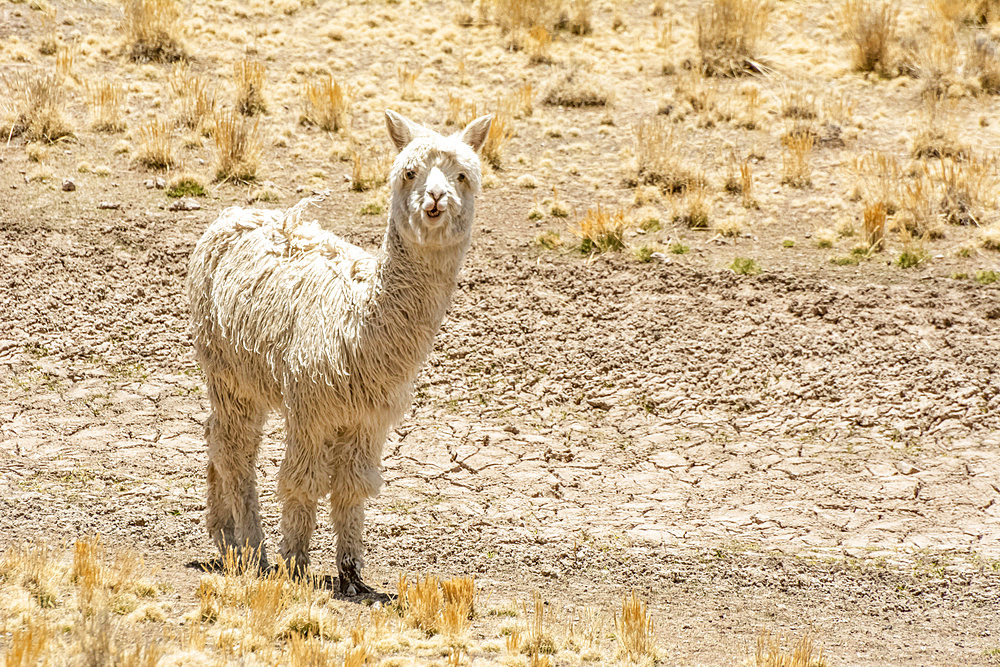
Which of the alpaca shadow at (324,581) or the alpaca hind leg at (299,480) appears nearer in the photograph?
the alpaca hind leg at (299,480)

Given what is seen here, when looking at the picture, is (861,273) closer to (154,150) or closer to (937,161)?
(937,161)

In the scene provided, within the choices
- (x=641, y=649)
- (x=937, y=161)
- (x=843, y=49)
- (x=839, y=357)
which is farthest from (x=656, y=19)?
(x=641, y=649)

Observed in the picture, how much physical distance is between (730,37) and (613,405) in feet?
27.7

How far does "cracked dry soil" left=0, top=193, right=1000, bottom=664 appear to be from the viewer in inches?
274

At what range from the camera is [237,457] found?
666 cm

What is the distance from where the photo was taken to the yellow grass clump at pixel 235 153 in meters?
11.9

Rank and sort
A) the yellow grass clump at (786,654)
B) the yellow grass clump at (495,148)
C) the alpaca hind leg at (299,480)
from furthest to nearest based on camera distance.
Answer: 1. the yellow grass clump at (495,148)
2. the alpaca hind leg at (299,480)
3. the yellow grass clump at (786,654)

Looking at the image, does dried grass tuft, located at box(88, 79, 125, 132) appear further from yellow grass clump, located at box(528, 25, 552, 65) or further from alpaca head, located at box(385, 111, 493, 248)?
alpaca head, located at box(385, 111, 493, 248)

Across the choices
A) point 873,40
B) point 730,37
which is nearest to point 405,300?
point 730,37

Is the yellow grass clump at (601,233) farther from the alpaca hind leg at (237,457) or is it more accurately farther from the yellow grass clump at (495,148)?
the alpaca hind leg at (237,457)

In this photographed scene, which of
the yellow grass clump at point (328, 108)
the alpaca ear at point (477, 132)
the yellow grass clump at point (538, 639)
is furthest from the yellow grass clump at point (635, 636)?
the yellow grass clump at point (328, 108)

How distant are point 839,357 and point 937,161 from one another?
4.13m

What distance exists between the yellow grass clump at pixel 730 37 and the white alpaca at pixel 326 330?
33.7 feet

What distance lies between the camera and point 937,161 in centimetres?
1234
